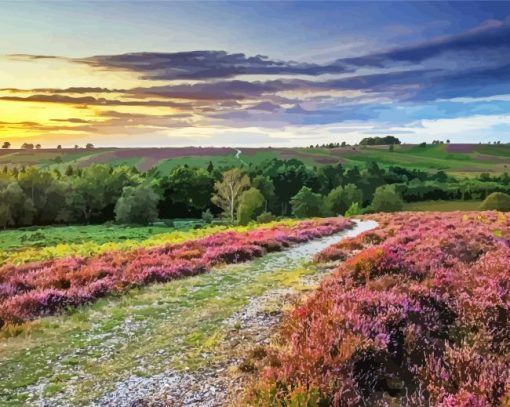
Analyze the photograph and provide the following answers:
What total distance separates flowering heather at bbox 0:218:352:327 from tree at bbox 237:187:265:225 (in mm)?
57620

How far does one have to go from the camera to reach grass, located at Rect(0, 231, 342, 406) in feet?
25.7

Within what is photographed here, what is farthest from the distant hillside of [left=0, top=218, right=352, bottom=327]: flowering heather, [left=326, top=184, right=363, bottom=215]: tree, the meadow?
the meadow

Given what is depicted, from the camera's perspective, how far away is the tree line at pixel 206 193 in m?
88.9

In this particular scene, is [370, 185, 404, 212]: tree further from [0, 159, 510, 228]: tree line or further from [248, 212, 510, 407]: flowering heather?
[248, 212, 510, 407]: flowering heather

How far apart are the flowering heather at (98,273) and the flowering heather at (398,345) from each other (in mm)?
6257

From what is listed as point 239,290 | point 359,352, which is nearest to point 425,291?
point 359,352

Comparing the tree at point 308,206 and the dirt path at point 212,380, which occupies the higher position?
the dirt path at point 212,380

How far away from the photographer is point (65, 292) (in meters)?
13.2

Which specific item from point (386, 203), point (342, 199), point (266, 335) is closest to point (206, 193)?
point (342, 199)

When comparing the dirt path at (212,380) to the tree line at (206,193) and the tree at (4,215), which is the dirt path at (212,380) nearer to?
the tree line at (206,193)

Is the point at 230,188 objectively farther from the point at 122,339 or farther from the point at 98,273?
the point at 122,339

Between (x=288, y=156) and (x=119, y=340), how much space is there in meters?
Answer: 177

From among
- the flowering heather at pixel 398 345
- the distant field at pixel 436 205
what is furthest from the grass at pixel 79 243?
the distant field at pixel 436 205

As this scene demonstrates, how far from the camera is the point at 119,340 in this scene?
32.1 feet
